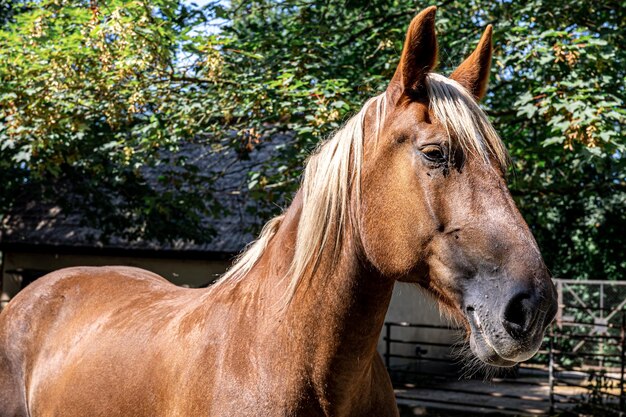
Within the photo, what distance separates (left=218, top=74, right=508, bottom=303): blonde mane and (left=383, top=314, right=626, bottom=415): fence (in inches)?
285

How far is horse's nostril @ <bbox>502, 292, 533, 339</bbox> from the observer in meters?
1.92

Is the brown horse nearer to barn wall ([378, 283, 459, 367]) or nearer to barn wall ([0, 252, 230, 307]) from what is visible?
barn wall ([0, 252, 230, 307])

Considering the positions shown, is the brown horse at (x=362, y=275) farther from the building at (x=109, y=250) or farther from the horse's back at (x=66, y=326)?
the building at (x=109, y=250)

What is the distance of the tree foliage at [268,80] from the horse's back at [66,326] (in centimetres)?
269

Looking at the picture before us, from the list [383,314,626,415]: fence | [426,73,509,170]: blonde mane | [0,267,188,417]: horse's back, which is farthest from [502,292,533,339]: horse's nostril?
[383,314,626,415]: fence

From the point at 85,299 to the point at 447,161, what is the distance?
2435 millimetres

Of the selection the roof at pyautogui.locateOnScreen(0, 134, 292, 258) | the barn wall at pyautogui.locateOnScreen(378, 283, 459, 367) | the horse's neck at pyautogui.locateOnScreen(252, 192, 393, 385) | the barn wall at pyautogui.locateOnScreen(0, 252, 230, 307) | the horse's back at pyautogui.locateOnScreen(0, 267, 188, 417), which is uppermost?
the horse's neck at pyautogui.locateOnScreen(252, 192, 393, 385)

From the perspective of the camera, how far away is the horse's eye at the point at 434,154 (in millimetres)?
2182

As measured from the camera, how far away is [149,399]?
275cm

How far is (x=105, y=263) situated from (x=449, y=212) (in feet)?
51.0

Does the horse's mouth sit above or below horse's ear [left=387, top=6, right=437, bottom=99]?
below

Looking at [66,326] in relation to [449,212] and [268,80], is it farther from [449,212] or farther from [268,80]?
[268,80]

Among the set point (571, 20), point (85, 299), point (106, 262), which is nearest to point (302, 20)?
point (571, 20)

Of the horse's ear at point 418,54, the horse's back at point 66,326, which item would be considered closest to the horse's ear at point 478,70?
the horse's ear at point 418,54
